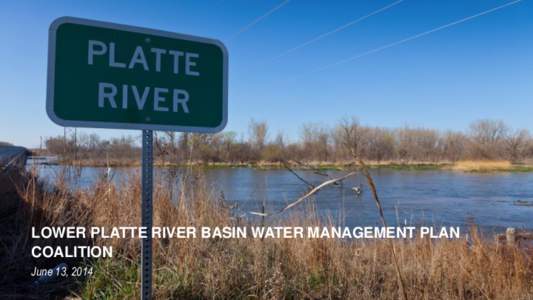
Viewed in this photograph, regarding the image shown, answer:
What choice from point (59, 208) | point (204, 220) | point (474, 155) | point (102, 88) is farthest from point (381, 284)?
point (474, 155)

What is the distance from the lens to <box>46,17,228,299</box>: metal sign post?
57.2 inches

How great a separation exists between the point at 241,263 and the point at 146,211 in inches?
63.8

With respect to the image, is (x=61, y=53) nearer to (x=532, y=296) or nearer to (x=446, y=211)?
(x=532, y=296)

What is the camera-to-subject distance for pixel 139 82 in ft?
5.09

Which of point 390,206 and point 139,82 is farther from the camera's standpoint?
point 390,206

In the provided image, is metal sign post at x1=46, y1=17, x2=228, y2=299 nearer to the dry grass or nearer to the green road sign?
the green road sign

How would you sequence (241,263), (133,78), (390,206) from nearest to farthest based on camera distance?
1. (133,78)
2. (241,263)
3. (390,206)

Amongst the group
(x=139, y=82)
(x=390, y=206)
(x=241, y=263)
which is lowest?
(x=390, y=206)

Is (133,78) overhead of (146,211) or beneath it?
overhead

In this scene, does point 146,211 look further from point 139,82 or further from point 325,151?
point 325,151

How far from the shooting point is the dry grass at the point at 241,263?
2795mm

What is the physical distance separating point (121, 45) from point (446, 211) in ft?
41.3

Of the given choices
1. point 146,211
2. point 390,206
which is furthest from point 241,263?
point 390,206

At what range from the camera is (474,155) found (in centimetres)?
5547
